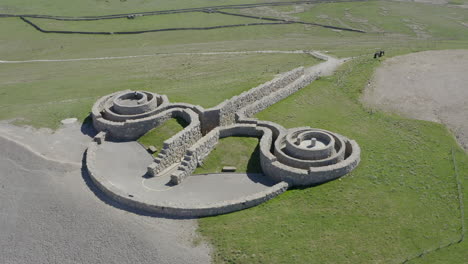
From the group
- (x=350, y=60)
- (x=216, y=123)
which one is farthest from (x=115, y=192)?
(x=350, y=60)

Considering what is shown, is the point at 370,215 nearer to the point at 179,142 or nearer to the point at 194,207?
the point at 194,207

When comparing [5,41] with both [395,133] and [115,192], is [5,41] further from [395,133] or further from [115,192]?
[395,133]

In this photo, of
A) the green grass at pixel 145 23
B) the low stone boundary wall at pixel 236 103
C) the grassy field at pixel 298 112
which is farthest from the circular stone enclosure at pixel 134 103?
the green grass at pixel 145 23

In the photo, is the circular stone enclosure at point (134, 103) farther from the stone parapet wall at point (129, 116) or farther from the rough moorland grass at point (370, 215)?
the rough moorland grass at point (370, 215)

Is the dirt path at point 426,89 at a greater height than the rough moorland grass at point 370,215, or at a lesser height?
greater

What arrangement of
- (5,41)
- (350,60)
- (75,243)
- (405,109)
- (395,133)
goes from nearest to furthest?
(75,243) < (395,133) < (405,109) < (350,60) < (5,41)

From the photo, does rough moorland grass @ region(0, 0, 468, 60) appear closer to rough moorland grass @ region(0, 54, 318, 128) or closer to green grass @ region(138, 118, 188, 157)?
rough moorland grass @ region(0, 54, 318, 128)

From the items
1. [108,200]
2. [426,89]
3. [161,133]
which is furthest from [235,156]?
[426,89]
